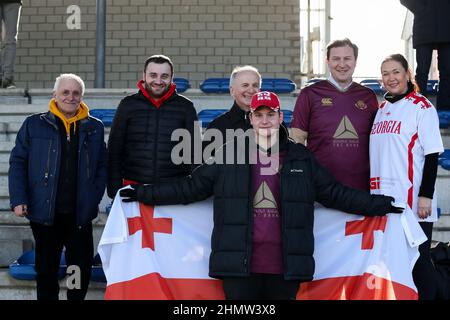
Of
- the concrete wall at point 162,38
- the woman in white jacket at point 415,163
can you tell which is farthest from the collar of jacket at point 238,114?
the concrete wall at point 162,38

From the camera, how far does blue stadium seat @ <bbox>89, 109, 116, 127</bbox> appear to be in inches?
284

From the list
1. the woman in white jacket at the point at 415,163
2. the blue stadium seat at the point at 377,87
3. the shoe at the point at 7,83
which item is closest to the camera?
the woman in white jacket at the point at 415,163

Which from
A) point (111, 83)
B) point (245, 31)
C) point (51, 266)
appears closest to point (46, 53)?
point (111, 83)

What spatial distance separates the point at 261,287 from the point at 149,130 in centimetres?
136

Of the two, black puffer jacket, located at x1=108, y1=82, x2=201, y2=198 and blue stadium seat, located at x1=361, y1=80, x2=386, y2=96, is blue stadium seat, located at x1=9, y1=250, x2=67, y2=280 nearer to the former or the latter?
black puffer jacket, located at x1=108, y1=82, x2=201, y2=198

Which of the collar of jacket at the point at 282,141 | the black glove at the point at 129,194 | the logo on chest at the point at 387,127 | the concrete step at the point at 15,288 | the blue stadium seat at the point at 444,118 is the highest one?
the blue stadium seat at the point at 444,118

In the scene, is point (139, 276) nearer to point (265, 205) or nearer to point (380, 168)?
point (265, 205)

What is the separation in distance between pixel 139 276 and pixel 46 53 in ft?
25.4

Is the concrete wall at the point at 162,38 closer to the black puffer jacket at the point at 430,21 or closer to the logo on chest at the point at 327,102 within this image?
the black puffer jacket at the point at 430,21

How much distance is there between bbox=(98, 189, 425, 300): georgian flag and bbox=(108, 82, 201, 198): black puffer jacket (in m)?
0.44

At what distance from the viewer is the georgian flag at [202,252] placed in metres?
4.27

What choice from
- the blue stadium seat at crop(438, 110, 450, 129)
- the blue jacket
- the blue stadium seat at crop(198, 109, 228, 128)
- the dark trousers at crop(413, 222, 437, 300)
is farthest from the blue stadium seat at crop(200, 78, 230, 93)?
the dark trousers at crop(413, 222, 437, 300)

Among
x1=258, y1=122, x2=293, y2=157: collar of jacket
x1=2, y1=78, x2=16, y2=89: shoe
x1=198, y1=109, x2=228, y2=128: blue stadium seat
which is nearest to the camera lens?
x1=258, y1=122, x2=293, y2=157: collar of jacket

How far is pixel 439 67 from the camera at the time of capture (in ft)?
22.9
